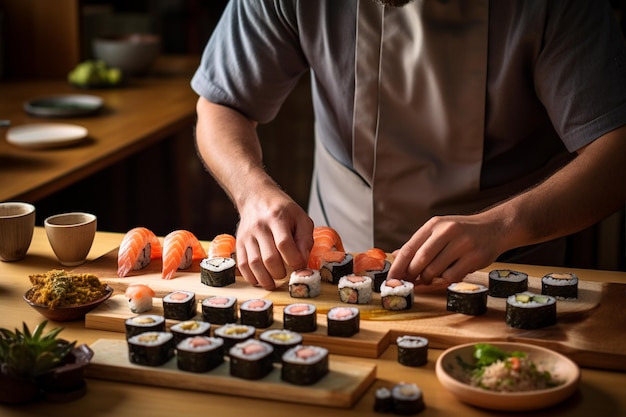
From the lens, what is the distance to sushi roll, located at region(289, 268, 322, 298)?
190cm

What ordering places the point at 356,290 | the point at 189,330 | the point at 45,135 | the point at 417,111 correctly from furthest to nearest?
the point at 45,135 → the point at 417,111 → the point at 356,290 → the point at 189,330

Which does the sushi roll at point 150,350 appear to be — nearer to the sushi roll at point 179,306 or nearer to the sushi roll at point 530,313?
the sushi roll at point 179,306

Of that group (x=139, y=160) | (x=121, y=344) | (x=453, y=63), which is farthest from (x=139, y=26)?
(x=121, y=344)

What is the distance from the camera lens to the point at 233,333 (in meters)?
1.62

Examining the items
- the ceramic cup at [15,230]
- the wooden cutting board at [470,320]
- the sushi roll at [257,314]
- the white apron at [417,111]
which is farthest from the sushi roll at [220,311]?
the white apron at [417,111]

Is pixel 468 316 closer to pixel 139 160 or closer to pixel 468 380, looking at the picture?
pixel 468 380

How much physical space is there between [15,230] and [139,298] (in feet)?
1.54

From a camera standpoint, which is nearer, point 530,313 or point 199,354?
point 199,354

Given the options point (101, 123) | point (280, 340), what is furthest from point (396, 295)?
point (101, 123)

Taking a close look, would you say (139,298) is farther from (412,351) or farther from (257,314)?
(412,351)

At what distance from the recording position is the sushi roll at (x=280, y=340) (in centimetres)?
158

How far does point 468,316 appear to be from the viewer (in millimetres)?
1794

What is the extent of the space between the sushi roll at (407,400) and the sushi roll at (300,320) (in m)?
0.31

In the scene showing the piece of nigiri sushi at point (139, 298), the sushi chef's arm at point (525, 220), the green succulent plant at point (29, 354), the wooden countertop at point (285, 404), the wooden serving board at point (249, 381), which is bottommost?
the wooden countertop at point (285, 404)
